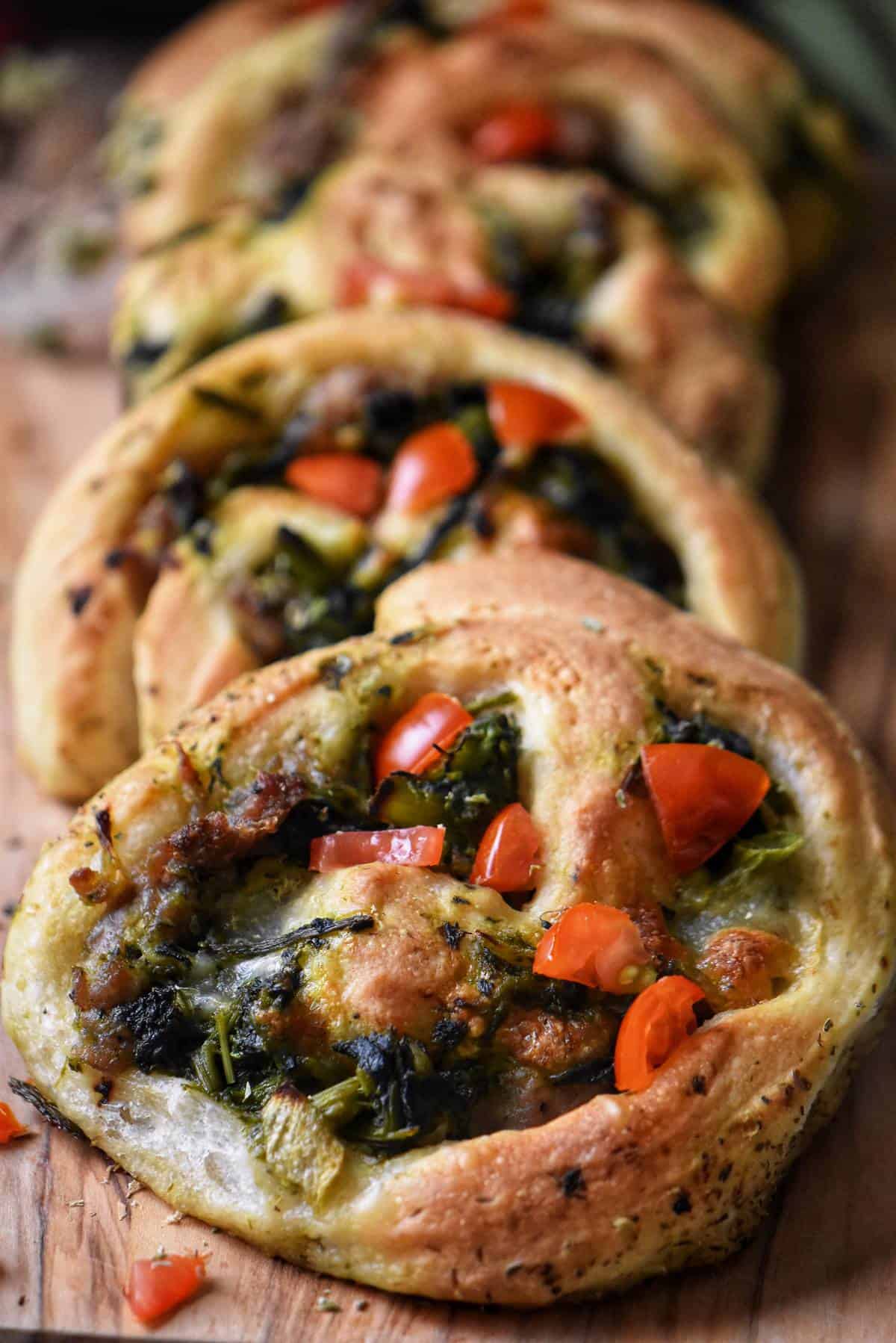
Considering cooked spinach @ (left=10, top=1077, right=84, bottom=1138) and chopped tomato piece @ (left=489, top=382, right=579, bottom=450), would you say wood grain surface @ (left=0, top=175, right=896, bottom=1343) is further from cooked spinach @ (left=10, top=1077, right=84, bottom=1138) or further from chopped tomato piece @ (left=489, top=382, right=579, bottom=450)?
chopped tomato piece @ (left=489, top=382, right=579, bottom=450)

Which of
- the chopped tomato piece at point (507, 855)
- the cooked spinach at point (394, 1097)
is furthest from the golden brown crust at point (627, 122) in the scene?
the cooked spinach at point (394, 1097)

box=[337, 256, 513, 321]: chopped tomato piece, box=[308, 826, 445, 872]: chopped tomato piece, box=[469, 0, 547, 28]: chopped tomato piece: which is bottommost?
box=[308, 826, 445, 872]: chopped tomato piece

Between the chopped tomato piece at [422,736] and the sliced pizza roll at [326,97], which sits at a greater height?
the sliced pizza roll at [326,97]

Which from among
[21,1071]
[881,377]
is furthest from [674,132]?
[21,1071]

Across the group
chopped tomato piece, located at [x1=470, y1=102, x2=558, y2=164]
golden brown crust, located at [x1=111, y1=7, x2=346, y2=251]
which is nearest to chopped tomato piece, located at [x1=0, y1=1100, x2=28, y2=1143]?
golden brown crust, located at [x1=111, y1=7, x2=346, y2=251]

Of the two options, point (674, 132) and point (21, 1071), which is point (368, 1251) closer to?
point (21, 1071)

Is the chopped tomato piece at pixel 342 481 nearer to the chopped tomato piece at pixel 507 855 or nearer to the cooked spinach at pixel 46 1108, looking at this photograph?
the chopped tomato piece at pixel 507 855
